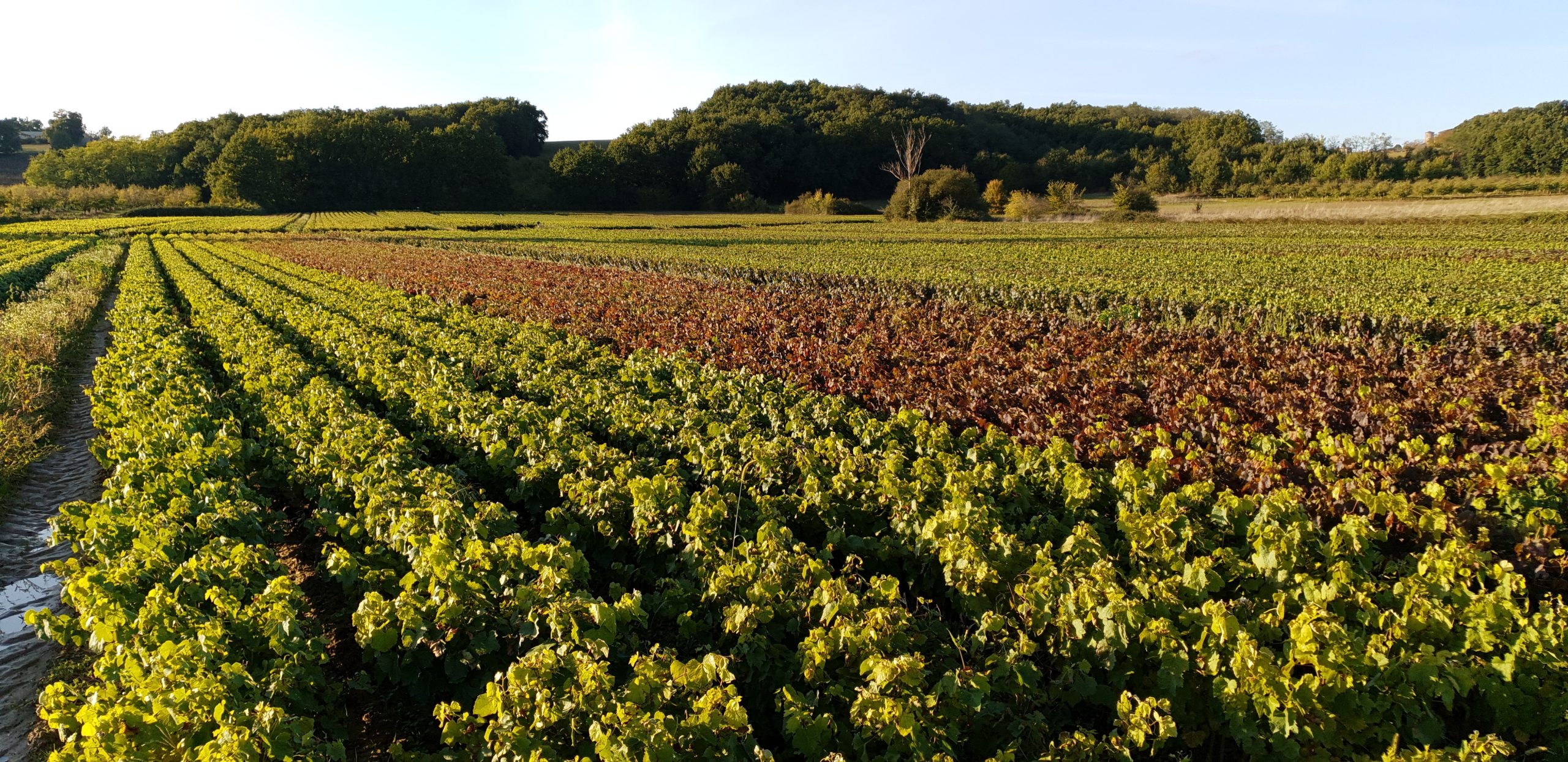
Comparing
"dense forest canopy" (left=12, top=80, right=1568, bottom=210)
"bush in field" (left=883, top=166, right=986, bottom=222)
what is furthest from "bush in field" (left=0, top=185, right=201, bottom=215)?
"bush in field" (left=883, top=166, right=986, bottom=222)

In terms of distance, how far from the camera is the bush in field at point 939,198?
232 ft

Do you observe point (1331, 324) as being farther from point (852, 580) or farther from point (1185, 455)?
point (852, 580)

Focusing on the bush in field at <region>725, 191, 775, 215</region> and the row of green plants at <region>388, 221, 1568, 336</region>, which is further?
the bush in field at <region>725, 191, 775, 215</region>

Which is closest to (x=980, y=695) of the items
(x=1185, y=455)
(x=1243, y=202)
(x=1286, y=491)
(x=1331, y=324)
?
(x=1286, y=491)

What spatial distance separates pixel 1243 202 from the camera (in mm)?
67188

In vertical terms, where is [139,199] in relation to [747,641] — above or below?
above

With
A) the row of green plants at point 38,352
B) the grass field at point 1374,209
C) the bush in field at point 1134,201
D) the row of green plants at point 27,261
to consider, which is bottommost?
the row of green plants at point 38,352

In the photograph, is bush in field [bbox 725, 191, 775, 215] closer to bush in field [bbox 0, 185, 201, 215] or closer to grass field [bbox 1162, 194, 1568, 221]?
grass field [bbox 1162, 194, 1568, 221]

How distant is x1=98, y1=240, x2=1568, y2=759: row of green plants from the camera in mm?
3623

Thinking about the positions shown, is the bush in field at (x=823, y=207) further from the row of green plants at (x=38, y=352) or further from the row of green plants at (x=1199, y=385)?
the row of green plants at (x=1199, y=385)

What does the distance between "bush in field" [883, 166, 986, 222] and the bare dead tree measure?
15.7 metres

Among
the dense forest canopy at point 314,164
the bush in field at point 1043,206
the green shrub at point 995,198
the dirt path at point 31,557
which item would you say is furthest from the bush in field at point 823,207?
the dirt path at point 31,557

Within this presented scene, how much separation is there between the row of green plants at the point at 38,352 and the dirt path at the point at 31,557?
0.85ft

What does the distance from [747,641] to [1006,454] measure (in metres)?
3.99
